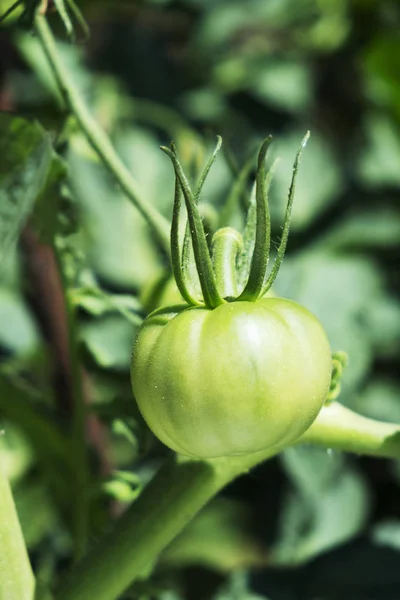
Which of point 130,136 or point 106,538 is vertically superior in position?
point 106,538

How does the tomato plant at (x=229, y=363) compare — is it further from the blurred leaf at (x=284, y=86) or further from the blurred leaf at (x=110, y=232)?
the blurred leaf at (x=284, y=86)

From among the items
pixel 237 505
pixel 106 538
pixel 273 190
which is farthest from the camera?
pixel 273 190

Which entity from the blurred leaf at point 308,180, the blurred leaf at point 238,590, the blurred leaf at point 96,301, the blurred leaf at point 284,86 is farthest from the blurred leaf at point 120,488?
the blurred leaf at point 284,86

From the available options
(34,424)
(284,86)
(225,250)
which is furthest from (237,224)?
(284,86)

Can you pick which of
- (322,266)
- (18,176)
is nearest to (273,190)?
(322,266)

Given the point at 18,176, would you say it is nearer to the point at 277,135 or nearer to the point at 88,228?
the point at 88,228

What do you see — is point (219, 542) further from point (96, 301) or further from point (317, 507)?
point (96, 301)
